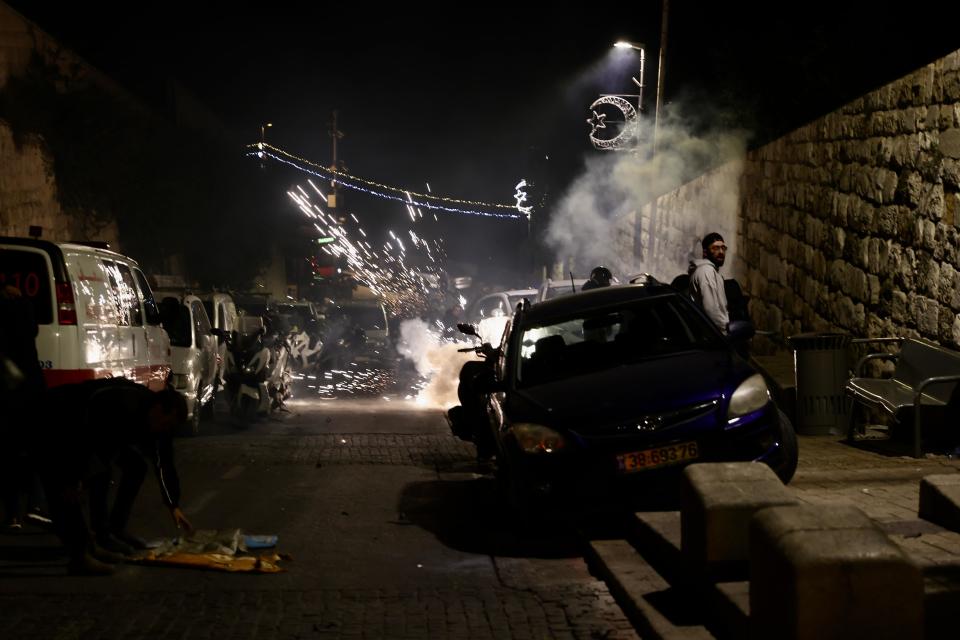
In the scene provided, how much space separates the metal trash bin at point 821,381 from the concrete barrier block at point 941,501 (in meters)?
5.12

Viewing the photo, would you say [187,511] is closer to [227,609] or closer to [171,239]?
[227,609]

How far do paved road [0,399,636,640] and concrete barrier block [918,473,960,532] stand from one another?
1850 mm

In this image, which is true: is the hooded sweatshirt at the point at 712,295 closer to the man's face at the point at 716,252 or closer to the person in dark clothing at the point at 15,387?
the man's face at the point at 716,252

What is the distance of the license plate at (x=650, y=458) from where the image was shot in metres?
7.63

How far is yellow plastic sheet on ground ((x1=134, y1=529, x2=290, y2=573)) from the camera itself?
7258 mm

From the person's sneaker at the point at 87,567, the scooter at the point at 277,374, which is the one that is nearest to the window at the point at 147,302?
the scooter at the point at 277,374

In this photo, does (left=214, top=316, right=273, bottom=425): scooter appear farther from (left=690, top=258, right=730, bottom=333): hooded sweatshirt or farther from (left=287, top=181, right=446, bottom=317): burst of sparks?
(left=287, top=181, right=446, bottom=317): burst of sparks

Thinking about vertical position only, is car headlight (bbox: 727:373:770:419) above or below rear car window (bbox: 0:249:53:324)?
below

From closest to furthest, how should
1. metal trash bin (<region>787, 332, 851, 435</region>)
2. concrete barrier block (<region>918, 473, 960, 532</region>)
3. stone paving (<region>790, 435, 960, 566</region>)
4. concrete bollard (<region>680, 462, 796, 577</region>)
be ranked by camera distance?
1. concrete bollard (<region>680, 462, 796, 577</region>)
2. stone paving (<region>790, 435, 960, 566</region>)
3. concrete barrier block (<region>918, 473, 960, 532</region>)
4. metal trash bin (<region>787, 332, 851, 435</region>)

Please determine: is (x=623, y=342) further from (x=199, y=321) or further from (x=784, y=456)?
(x=199, y=321)

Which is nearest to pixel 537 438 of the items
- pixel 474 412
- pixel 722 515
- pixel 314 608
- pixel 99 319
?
pixel 314 608

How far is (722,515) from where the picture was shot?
5.66m

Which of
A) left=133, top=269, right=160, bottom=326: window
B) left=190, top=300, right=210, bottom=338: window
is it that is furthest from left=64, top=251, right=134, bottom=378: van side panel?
left=190, top=300, right=210, bottom=338: window

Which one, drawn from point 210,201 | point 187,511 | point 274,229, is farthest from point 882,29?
point 274,229
